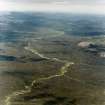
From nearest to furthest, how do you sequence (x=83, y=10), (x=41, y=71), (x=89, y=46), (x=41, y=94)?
1. (x=83, y=10)
2. (x=41, y=94)
3. (x=41, y=71)
4. (x=89, y=46)

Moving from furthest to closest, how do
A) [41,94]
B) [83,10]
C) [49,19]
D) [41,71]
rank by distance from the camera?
[41,71], [41,94], [49,19], [83,10]

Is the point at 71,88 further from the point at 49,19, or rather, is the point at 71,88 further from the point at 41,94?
the point at 49,19

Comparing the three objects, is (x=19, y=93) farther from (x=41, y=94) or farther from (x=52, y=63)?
(x=52, y=63)

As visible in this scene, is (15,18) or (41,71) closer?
(15,18)

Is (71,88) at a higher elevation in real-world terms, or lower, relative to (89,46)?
lower

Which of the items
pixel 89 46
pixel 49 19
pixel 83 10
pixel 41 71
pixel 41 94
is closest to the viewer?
pixel 83 10

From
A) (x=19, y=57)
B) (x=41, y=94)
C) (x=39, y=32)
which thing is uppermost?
(x=39, y=32)

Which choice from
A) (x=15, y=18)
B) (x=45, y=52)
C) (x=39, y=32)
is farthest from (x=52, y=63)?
(x=15, y=18)

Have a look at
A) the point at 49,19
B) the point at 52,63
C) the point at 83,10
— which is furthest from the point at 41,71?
the point at 83,10

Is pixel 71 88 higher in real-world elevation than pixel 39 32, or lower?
Answer: lower
